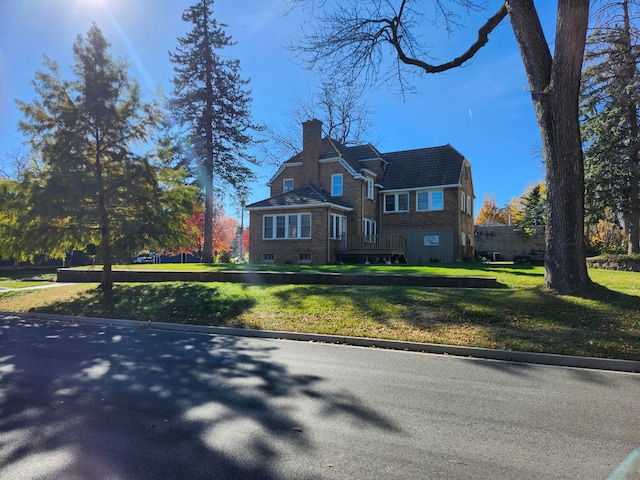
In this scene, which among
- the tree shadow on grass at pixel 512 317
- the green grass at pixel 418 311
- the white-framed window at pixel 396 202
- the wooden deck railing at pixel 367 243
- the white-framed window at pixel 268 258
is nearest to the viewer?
the tree shadow on grass at pixel 512 317

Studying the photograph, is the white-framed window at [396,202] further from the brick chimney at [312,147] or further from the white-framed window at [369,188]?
the brick chimney at [312,147]

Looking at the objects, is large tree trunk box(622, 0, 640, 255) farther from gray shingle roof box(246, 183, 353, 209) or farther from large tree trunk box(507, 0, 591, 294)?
gray shingle roof box(246, 183, 353, 209)

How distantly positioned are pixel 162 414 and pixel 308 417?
1601 mm

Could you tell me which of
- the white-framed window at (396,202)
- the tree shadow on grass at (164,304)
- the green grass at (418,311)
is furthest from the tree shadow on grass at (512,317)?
the white-framed window at (396,202)

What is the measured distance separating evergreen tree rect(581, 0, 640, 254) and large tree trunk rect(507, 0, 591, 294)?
14.8 metres

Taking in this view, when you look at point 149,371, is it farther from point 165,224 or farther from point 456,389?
point 165,224

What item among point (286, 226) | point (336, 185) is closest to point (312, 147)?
point (336, 185)

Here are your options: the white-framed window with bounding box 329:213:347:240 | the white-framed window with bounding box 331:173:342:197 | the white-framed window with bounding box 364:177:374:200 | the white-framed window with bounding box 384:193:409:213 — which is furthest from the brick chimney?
the white-framed window with bounding box 384:193:409:213

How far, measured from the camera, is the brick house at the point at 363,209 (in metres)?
24.4

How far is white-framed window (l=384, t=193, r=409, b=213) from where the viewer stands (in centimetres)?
2814

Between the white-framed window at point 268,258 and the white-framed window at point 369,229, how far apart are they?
5.88m

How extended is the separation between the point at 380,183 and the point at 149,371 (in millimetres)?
24824

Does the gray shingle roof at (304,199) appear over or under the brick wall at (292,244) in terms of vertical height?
over

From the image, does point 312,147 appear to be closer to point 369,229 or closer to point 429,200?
point 369,229
